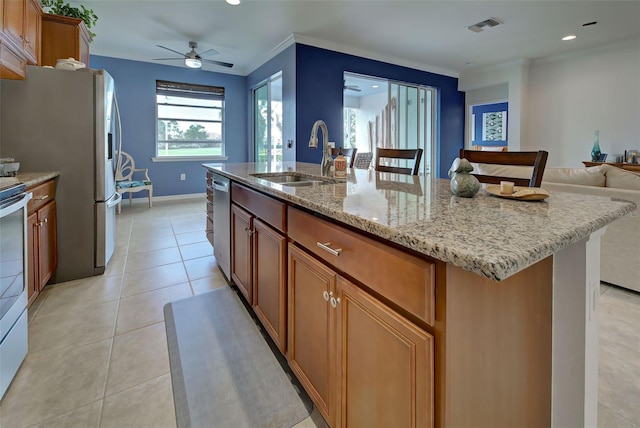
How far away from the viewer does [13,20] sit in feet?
7.22

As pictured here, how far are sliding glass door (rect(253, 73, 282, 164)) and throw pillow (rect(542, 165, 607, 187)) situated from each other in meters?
3.92

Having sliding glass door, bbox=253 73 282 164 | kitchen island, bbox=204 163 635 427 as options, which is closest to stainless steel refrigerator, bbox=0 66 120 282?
kitchen island, bbox=204 163 635 427

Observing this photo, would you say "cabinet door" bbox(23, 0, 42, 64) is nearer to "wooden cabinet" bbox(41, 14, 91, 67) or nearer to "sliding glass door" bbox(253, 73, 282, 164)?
"wooden cabinet" bbox(41, 14, 91, 67)

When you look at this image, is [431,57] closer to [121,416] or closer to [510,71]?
[510,71]

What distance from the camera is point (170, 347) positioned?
1.74 m

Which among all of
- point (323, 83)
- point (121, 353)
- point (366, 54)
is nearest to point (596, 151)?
point (366, 54)

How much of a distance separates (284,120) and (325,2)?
1.83m

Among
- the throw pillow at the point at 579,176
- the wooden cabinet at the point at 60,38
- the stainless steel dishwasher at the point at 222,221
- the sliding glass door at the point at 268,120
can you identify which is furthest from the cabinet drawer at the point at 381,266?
the sliding glass door at the point at 268,120

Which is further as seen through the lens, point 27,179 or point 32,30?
point 32,30

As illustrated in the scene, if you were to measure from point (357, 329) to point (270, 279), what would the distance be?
73 cm

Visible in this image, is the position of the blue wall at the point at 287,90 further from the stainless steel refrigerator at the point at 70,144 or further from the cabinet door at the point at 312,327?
the cabinet door at the point at 312,327

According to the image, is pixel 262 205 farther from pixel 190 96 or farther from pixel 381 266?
pixel 190 96

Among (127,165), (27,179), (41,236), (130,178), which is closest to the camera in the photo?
(27,179)

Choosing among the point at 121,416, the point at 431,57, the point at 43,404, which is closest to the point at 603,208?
the point at 121,416
